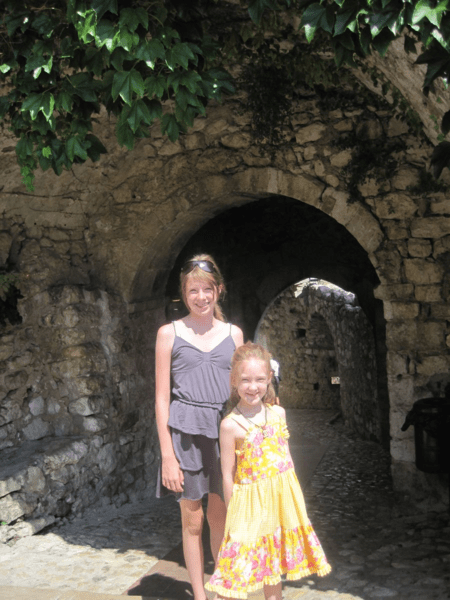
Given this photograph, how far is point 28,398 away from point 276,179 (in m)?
2.48

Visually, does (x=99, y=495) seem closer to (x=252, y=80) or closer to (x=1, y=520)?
(x=1, y=520)

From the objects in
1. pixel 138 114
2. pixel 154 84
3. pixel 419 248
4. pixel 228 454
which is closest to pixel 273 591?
pixel 228 454

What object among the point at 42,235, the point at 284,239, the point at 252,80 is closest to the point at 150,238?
the point at 42,235

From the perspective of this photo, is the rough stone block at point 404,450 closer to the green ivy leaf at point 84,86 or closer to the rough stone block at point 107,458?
the rough stone block at point 107,458

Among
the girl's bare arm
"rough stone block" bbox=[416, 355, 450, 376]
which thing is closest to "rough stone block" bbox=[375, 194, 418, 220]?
"rough stone block" bbox=[416, 355, 450, 376]

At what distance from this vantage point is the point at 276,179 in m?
4.73

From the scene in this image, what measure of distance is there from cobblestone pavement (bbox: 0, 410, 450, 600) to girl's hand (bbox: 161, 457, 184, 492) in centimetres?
91

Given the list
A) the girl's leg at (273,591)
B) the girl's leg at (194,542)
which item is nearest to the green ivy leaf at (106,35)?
the girl's leg at (194,542)

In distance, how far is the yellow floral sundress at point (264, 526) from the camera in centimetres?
238

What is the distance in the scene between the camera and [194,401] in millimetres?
2705

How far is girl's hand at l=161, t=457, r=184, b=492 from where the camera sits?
2.66 m

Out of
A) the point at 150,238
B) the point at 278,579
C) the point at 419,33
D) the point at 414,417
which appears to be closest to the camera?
the point at 419,33

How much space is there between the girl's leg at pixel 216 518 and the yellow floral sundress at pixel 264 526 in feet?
1.04

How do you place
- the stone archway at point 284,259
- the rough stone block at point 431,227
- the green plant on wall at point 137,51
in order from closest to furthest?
1. the green plant on wall at point 137,51
2. the rough stone block at point 431,227
3. the stone archway at point 284,259
